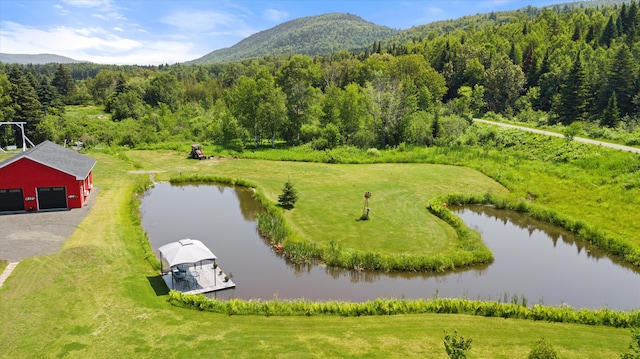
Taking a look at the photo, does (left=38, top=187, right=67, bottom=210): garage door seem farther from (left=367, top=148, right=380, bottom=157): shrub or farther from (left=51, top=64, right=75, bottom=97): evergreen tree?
(left=51, top=64, right=75, bottom=97): evergreen tree

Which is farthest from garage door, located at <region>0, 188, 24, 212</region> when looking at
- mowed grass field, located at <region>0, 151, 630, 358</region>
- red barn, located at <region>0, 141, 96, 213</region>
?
mowed grass field, located at <region>0, 151, 630, 358</region>

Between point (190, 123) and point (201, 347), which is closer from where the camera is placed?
point (201, 347)

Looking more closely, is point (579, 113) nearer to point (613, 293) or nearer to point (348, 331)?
point (613, 293)

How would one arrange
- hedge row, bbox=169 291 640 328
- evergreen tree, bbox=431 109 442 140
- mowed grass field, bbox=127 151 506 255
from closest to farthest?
hedge row, bbox=169 291 640 328, mowed grass field, bbox=127 151 506 255, evergreen tree, bbox=431 109 442 140

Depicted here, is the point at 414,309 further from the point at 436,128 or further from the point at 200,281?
the point at 436,128

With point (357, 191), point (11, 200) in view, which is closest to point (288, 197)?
point (357, 191)

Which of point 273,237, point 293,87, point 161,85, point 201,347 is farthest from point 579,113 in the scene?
point 161,85
